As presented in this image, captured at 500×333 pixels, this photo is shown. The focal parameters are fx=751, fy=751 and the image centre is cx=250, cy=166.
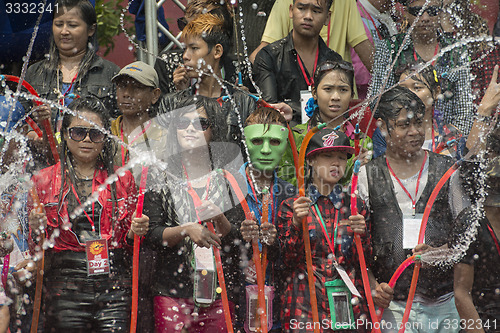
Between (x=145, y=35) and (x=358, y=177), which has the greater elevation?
(x=145, y=35)

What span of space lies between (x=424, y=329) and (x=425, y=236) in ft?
1.87

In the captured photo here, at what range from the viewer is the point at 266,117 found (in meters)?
5.05

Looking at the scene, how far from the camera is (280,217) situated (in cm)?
471

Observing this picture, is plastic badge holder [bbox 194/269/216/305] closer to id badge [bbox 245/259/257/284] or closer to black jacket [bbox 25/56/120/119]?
id badge [bbox 245/259/257/284]

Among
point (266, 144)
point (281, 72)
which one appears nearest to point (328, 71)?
point (281, 72)

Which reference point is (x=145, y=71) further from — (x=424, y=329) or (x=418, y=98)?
(x=424, y=329)

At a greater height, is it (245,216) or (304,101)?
(304,101)

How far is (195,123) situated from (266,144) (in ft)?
1.60

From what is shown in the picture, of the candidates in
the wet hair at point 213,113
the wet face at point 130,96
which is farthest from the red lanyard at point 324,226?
the wet face at point 130,96

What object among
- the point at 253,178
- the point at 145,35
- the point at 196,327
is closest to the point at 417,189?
the point at 253,178

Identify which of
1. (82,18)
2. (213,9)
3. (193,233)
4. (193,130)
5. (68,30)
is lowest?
(193,233)

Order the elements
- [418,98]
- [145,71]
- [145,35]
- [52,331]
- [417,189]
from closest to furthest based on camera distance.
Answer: [52,331], [417,189], [418,98], [145,71], [145,35]

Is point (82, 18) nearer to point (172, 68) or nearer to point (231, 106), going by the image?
point (172, 68)

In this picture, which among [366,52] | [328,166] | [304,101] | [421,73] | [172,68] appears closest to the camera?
[328,166]
